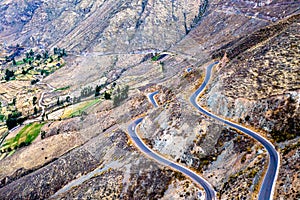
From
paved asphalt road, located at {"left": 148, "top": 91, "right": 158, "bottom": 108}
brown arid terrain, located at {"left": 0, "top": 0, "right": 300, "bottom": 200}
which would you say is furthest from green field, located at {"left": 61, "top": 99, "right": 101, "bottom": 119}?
paved asphalt road, located at {"left": 148, "top": 91, "right": 158, "bottom": 108}

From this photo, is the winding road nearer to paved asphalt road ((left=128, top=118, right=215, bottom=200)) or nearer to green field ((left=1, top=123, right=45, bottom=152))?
paved asphalt road ((left=128, top=118, right=215, bottom=200))

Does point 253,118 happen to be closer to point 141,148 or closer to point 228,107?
point 228,107

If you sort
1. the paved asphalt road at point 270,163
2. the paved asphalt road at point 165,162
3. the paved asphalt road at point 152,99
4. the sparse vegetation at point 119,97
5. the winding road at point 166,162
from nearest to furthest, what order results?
the paved asphalt road at point 270,163, the winding road at point 166,162, the paved asphalt road at point 165,162, the paved asphalt road at point 152,99, the sparse vegetation at point 119,97

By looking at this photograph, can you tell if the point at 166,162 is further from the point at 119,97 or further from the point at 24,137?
the point at 24,137

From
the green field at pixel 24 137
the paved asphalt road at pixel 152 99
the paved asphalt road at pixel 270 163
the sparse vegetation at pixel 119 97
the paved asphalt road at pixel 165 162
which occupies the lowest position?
the green field at pixel 24 137

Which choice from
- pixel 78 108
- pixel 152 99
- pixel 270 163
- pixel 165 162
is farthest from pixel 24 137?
pixel 270 163

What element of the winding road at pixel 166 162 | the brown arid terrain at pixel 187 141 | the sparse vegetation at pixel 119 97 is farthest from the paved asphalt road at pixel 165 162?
the sparse vegetation at pixel 119 97

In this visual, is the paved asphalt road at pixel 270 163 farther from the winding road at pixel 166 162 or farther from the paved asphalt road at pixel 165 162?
the paved asphalt road at pixel 165 162
